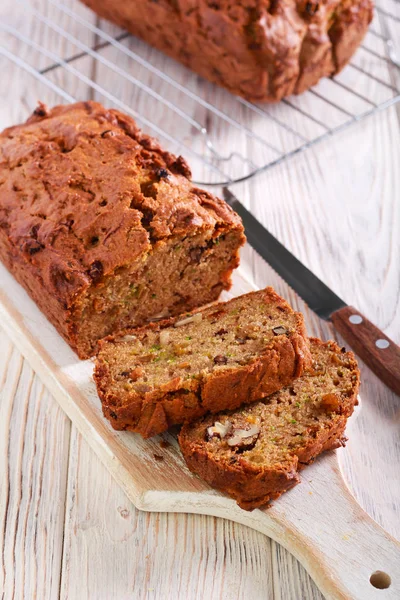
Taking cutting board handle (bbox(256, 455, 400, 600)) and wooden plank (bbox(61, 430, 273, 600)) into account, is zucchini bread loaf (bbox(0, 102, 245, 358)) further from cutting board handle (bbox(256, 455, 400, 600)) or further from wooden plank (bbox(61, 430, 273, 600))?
cutting board handle (bbox(256, 455, 400, 600))

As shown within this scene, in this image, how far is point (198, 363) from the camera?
9.73 ft

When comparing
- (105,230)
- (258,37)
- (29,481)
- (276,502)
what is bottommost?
(29,481)

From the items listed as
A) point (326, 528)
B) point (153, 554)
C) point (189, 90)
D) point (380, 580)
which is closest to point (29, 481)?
point (153, 554)

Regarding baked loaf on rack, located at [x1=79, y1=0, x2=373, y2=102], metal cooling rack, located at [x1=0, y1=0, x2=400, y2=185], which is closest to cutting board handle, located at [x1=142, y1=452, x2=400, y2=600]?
metal cooling rack, located at [x1=0, y1=0, x2=400, y2=185]

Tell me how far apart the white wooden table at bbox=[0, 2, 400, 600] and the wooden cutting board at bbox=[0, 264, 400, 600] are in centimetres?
8

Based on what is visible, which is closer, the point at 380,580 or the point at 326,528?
the point at 380,580

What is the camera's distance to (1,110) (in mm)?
4801

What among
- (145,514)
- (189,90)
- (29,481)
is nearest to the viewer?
(145,514)

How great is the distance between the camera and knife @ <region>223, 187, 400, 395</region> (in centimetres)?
327

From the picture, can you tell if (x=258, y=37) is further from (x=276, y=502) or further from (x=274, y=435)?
(x=276, y=502)

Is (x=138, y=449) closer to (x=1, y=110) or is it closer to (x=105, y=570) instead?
(x=105, y=570)

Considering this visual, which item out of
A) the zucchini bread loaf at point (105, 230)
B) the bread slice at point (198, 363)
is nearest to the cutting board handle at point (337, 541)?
the bread slice at point (198, 363)

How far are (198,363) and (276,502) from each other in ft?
1.88

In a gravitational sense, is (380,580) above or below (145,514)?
above
